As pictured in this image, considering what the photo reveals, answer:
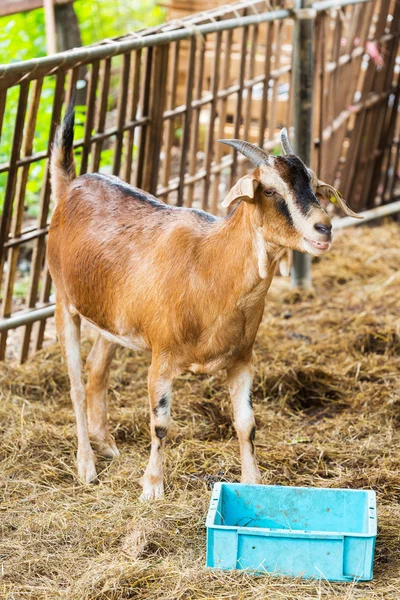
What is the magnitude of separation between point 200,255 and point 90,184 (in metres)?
0.93

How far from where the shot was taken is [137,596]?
375cm

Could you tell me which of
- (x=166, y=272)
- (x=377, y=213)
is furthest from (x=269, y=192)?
(x=377, y=213)

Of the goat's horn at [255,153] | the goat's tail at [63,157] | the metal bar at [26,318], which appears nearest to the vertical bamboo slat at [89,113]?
the goat's tail at [63,157]

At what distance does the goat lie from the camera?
402 centimetres

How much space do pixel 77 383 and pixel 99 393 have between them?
0.68ft

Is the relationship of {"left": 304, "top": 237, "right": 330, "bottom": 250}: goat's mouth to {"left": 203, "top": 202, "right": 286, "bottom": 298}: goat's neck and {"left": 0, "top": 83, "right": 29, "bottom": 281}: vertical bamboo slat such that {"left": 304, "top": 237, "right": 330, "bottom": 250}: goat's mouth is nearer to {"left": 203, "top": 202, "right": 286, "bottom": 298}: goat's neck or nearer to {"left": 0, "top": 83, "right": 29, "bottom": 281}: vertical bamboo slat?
{"left": 203, "top": 202, "right": 286, "bottom": 298}: goat's neck

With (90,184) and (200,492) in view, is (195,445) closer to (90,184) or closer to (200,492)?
(200,492)

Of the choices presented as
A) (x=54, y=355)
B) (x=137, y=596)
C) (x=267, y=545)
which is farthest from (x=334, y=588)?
(x=54, y=355)

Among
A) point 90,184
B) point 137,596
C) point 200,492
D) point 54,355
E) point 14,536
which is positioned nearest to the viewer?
point 137,596

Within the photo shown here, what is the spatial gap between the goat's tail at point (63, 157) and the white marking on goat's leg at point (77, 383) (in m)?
0.65

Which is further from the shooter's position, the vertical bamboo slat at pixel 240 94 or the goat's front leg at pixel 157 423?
the vertical bamboo slat at pixel 240 94

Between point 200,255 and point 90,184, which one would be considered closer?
point 200,255

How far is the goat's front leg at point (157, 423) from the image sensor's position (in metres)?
4.49

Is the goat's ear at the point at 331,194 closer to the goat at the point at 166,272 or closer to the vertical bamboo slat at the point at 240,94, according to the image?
the goat at the point at 166,272
